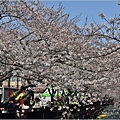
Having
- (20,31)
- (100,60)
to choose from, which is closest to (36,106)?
(20,31)

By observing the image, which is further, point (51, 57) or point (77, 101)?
point (77, 101)

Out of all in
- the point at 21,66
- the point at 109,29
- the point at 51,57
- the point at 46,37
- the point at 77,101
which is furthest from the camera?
the point at 77,101

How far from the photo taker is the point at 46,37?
736cm

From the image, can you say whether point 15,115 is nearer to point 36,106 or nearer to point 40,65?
point 36,106

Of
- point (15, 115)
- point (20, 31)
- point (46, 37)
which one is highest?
point (20, 31)

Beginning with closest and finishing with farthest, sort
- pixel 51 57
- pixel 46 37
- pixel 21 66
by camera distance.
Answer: pixel 21 66 < pixel 51 57 < pixel 46 37

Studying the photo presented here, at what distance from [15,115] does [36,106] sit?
2278mm

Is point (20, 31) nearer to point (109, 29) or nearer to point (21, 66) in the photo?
point (21, 66)

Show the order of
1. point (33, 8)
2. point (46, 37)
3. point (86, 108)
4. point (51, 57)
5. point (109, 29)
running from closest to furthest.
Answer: point (109, 29)
point (51, 57)
point (46, 37)
point (33, 8)
point (86, 108)

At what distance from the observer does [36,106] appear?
39.1ft

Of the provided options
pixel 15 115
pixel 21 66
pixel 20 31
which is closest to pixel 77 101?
pixel 15 115

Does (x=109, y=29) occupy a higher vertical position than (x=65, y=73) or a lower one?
higher

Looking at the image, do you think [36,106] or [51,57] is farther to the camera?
[36,106]

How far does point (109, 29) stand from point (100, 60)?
2.87 metres
